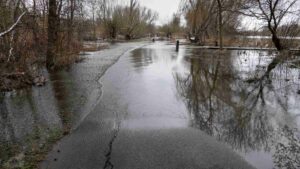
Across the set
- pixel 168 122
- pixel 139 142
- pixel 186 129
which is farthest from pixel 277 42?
pixel 139 142

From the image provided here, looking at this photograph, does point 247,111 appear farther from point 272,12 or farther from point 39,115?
point 272,12

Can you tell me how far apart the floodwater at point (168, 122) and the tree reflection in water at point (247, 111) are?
0.06 ft

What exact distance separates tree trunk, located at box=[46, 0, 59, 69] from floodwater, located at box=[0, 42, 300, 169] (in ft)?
10.9

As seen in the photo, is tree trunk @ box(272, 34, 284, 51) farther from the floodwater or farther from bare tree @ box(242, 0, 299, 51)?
the floodwater

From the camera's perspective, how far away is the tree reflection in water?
485 cm

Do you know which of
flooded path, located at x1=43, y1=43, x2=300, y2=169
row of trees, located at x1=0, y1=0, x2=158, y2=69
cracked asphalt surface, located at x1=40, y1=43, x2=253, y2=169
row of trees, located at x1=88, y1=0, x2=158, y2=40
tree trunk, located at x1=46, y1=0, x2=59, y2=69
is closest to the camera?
cracked asphalt surface, located at x1=40, y1=43, x2=253, y2=169

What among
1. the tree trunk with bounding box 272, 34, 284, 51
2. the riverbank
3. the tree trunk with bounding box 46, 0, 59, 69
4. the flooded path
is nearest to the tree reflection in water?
the flooded path

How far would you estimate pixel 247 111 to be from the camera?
6836 mm

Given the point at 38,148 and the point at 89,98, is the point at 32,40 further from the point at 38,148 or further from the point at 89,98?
the point at 38,148

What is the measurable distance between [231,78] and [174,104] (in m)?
5.15

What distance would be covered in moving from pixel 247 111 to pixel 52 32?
1021 centimetres

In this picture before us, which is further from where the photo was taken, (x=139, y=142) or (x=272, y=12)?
(x=272, y=12)

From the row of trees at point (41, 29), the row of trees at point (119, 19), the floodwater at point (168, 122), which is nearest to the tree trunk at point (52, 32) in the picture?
the row of trees at point (41, 29)

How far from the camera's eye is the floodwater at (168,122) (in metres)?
4.20
